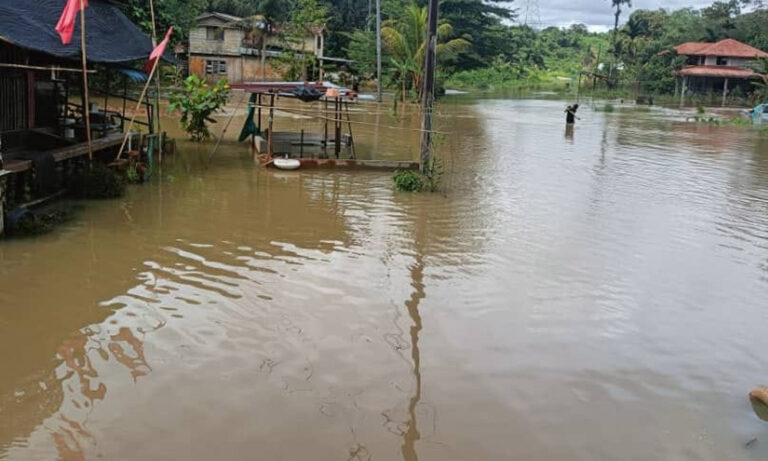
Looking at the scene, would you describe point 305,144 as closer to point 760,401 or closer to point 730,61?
point 760,401

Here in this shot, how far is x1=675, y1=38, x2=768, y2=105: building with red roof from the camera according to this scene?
55.2 metres

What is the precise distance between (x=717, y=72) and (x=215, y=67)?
126ft

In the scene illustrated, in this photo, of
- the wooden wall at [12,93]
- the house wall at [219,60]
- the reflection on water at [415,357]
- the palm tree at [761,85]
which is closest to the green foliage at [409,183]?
the reflection on water at [415,357]

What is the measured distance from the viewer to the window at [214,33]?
47584mm

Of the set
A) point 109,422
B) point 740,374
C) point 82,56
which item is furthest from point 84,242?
point 740,374

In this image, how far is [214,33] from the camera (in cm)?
4775

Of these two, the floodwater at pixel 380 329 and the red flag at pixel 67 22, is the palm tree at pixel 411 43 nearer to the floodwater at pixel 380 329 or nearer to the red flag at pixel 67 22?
the floodwater at pixel 380 329

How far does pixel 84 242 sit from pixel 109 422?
4993 mm

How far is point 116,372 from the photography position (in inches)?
227

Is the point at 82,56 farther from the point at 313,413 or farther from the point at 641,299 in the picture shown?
the point at 641,299

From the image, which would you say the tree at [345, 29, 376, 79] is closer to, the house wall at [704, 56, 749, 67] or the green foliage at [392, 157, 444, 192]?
the house wall at [704, 56, 749, 67]

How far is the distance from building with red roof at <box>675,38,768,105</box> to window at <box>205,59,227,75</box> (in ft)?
119

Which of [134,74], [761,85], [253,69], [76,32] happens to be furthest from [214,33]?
[761,85]

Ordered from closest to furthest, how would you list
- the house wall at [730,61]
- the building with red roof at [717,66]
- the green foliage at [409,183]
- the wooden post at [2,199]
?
the wooden post at [2,199], the green foliage at [409,183], the building with red roof at [717,66], the house wall at [730,61]
